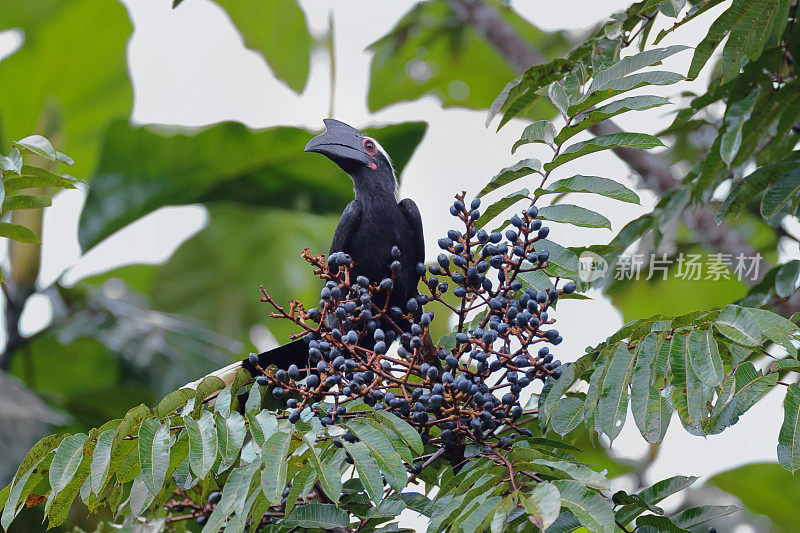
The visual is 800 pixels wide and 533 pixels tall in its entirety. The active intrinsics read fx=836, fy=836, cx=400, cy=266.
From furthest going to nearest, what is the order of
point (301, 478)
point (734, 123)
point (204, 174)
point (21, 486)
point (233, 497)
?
1. point (204, 174)
2. point (734, 123)
3. point (21, 486)
4. point (301, 478)
5. point (233, 497)

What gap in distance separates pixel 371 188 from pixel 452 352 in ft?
1.71

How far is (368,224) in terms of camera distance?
75.7 inches

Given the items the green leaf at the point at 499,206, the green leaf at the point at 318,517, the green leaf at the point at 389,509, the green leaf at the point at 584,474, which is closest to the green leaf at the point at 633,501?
the green leaf at the point at 584,474

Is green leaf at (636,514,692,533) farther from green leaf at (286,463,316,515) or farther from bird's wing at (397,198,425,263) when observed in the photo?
bird's wing at (397,198,425,263)

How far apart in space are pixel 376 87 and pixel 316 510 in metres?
3.08

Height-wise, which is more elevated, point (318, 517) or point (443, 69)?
point (443, 69)

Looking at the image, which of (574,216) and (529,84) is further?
(529,84)

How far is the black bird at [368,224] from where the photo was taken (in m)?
1.87

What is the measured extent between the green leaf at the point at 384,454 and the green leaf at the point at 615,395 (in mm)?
359

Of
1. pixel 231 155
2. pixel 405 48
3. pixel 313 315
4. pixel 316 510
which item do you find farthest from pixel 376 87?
pixel 316 510

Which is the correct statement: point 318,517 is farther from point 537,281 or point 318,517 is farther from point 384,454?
point 537,281

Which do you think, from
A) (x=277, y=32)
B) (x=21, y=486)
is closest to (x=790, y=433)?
(x=21, y=486)

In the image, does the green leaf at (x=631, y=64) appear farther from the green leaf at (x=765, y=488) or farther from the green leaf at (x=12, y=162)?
the green leaf at (x=765, y=488)

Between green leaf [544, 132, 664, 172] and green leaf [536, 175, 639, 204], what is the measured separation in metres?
0.05
